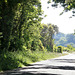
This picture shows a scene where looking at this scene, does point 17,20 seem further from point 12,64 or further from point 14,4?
point 12,64

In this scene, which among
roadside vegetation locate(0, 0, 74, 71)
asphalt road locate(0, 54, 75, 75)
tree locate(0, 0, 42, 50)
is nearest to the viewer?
asphalt road locate(0, 54, 75, 75)

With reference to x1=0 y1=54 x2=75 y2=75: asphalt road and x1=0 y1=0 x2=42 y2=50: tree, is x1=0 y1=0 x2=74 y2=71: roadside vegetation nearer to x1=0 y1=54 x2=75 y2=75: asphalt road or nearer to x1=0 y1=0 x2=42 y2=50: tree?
x1=0 y1=0 x2=42 y2=50: tree

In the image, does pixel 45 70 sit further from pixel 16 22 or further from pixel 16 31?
pixel 16 22

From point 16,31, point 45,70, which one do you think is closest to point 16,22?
point 16,31

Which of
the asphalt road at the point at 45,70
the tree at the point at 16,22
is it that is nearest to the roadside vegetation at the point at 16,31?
the tree at the point at 16,22

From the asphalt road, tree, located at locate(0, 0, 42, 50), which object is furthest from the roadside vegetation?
the asphalt road

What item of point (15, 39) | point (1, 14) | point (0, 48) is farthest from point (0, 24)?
point (15, 39)

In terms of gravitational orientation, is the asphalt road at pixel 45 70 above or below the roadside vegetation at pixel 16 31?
below

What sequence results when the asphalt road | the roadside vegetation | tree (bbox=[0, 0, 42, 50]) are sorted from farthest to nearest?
tree (bbox=[0, 0, 42, 50]) < the roadside vegetation < the asphalt road

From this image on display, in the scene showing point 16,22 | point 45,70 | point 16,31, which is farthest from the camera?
point 16,22

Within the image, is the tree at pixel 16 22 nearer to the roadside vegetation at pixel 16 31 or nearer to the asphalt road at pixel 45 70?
the roadside vegetation at pixel 16 31

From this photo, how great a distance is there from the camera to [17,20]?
28578mm

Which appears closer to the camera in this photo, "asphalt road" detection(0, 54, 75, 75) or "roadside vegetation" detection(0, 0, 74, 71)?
"asphalt road" detection(0, 54, 75, 75)

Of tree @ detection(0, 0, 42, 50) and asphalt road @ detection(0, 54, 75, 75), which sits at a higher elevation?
tree @ detection(0, 0, 42, 50)
